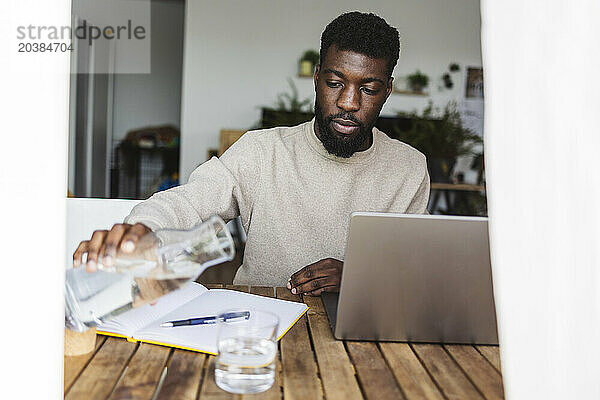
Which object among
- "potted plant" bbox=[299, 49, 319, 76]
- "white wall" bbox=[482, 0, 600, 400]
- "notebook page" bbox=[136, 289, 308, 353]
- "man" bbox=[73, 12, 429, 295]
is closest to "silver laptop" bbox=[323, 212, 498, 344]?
"notebook page" bbox=[136, 289, 308, 353]

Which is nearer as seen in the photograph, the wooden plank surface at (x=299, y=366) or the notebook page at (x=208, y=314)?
the wooden plank surface at (x=299, y=366)

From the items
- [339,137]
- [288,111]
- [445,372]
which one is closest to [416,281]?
[445,372]

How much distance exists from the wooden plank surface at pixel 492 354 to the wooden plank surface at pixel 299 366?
0.34 metres

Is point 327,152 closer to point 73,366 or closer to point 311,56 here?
point 73,366

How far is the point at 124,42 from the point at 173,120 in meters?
1.18

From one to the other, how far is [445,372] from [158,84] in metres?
6.92

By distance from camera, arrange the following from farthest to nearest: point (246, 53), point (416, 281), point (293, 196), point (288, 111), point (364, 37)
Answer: point (246, 53), point (288, 111), point (293, 196), point (364, 37), point (416, 281)

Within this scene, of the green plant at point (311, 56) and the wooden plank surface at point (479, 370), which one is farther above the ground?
the green plant at point (311, 56)

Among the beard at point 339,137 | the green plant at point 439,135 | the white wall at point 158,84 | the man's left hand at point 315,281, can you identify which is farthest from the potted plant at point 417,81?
the man's left hand at point 315,281

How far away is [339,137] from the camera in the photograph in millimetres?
2066

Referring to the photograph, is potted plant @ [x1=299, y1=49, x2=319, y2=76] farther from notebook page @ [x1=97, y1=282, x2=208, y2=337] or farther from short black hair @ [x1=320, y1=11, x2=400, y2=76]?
notebook page @ [x1=97, y1=282, x2=208, y2=337]

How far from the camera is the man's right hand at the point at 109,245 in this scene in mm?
1105

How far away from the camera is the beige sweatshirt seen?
2104 millimetres

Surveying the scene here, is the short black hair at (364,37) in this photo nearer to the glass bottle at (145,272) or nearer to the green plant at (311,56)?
the glass bottle at (145,272)
